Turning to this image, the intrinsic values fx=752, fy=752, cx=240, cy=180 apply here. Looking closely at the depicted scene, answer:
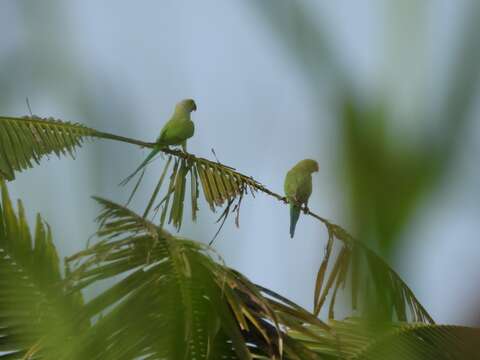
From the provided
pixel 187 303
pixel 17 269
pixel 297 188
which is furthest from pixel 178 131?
pixel 187 303

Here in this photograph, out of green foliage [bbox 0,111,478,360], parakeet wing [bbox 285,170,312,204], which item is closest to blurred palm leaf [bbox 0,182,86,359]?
green foliage [bbox 0,111,478,360]

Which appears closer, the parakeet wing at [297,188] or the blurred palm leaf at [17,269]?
the blurred palm leaf at [17,269]

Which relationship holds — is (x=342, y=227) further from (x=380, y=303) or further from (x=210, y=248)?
A: (x=210, y=248)

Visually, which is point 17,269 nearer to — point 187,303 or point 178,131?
point 187,303

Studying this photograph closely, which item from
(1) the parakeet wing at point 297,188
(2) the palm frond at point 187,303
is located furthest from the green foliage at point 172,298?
(1) the parakeet wing at point 297,188

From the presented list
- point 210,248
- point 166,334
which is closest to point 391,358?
point 210,248

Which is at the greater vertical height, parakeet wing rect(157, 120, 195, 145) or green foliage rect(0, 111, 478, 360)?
parakeet wing rect(157, 120, 195, 145)

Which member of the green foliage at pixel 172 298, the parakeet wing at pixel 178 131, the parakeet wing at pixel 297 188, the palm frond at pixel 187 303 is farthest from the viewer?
the parakeet wing at pixel 297 188

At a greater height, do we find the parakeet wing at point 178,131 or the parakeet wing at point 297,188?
the parakeet wing at point 178,131

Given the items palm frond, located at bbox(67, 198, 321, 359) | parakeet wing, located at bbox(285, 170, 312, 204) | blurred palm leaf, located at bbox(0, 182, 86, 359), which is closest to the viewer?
palm frond, located at bbox(67, 198, 321, 359)

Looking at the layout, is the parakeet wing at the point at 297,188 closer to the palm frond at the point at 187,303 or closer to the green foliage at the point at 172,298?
the green foliage at the point at 172,298

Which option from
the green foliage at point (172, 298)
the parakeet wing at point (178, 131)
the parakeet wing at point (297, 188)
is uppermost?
the parakeet wing at point (178, 131)

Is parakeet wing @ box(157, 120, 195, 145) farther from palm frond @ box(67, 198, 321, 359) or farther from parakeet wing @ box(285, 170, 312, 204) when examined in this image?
palm frond @ box(67, 198, 321, 359)

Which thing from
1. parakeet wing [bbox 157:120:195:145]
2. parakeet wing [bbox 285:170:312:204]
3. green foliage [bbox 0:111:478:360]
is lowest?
green foliage [bbox 0:111:478:360]
